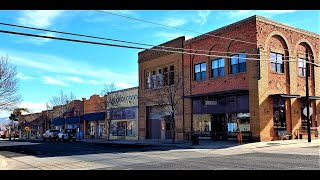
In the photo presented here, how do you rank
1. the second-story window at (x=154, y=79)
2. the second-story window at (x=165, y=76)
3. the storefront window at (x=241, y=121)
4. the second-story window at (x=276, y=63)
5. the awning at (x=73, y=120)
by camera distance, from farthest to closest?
the awning at (x=73, y=120)
the second-story window at (x=154, y=79)
the second-story window at (x=165, y=76)
the second-story window at (x=276, y=63)
the storefront window at (x=241, y=121)

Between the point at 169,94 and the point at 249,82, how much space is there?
788cm

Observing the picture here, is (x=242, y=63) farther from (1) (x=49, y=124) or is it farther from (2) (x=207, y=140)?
(1) (x=49, y=124)

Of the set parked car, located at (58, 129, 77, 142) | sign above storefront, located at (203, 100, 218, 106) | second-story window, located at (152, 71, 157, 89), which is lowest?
parked car, located at (58, 129, 77, 142)

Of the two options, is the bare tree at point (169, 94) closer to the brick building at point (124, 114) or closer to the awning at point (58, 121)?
the brick building at point (124, 114)

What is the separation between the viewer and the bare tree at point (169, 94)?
35.3 m

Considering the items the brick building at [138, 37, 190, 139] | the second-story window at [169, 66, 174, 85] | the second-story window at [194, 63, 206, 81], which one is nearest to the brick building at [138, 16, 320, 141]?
the second-story window at [194, 63, 206, 81]

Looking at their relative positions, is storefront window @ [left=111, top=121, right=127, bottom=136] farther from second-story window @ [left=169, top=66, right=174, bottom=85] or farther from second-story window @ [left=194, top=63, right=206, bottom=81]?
second-story window @ [left=194, top=63, right=206, bottom=81]

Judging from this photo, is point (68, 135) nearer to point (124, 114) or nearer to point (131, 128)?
point (124, 114)

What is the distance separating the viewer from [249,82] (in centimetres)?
2912

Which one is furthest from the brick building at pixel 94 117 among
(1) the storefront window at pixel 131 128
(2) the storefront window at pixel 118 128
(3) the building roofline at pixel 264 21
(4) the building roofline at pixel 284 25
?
(4) the building roofline at pixel 284 25

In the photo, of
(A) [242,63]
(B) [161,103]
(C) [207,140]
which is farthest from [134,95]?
(A) [242,63]

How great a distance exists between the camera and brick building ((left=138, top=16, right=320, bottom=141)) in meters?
28.9

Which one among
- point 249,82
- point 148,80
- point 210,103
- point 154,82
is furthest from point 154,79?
point 249,82
